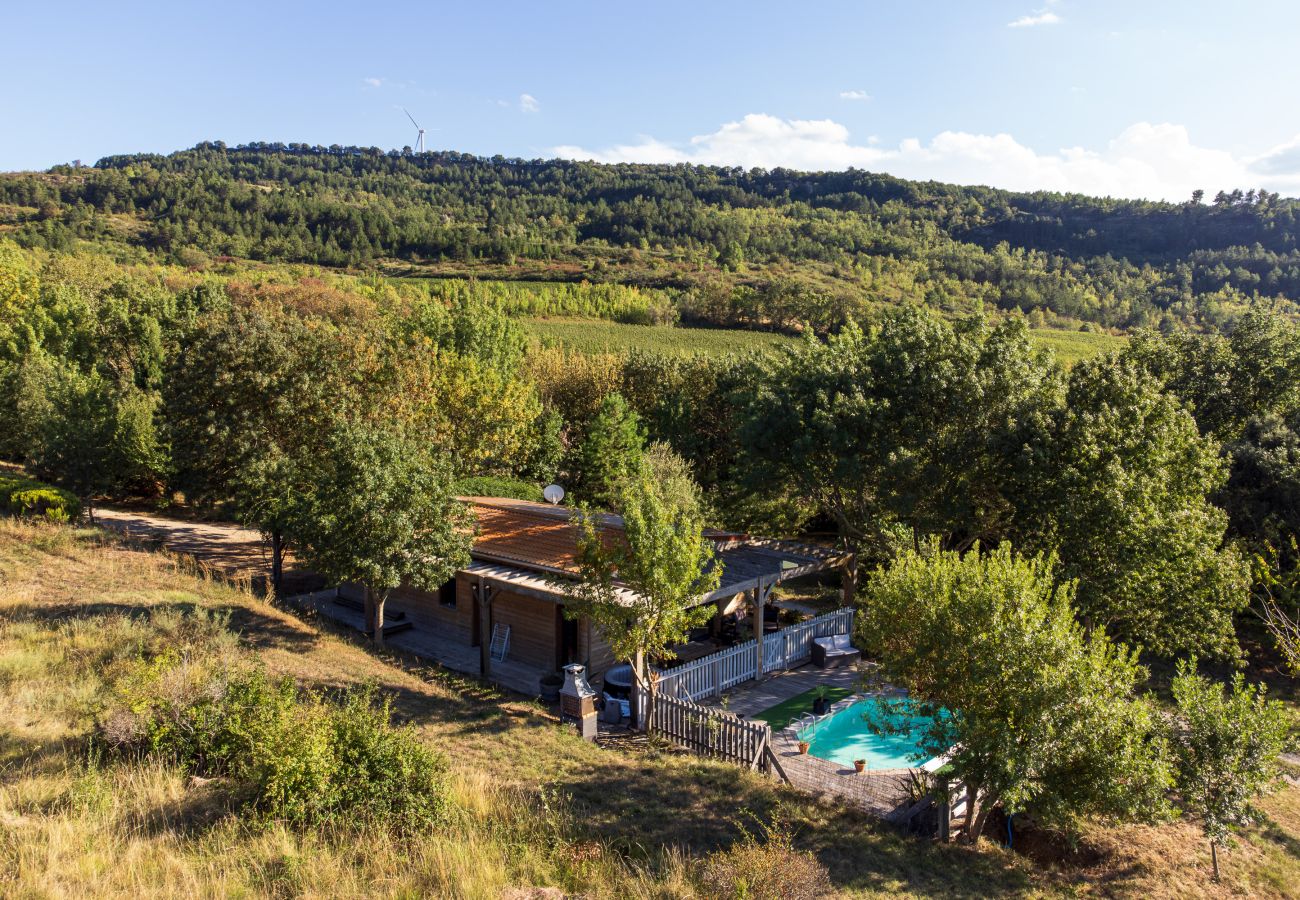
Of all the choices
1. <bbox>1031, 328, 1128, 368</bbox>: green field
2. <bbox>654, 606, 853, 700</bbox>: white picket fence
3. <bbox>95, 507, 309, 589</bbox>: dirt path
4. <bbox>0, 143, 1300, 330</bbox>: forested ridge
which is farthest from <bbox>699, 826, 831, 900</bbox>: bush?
<bbox>0, 143, 1300, 330</bbox>: forested ridge

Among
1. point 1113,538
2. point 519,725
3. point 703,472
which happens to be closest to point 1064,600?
point 1113,538

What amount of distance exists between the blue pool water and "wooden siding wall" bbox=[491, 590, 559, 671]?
5.82 m

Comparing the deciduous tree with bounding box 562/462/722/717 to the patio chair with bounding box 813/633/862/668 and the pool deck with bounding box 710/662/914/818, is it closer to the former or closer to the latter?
the pool deck with bounding box 710/662/914/818

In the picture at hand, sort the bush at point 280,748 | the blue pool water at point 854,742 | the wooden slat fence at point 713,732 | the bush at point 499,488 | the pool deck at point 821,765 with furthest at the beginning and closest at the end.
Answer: the bush at point 499,488 < the blue pool water at point 854,742 < the wooden slat fence at point 713,732 < the pool deck at point 821,765 < the bush at point 280,748

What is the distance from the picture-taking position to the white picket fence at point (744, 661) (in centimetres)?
1519

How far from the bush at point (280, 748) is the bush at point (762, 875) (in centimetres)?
295

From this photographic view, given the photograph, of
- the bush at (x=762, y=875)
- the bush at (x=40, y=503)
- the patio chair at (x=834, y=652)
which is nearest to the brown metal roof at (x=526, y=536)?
the patio chair at (x=834, y=652)

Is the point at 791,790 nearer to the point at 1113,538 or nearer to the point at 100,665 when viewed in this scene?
the point at 1113,538

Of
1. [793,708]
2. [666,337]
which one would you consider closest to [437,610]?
[793,708]

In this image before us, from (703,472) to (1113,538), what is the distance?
1817 cm

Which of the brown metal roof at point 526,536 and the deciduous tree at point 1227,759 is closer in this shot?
the deciduous tree at point 1227,759

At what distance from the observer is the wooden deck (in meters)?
16.5

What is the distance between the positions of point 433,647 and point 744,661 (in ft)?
24.1

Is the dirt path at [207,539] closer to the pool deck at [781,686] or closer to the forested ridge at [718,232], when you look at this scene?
the pool deck at [781,686]
